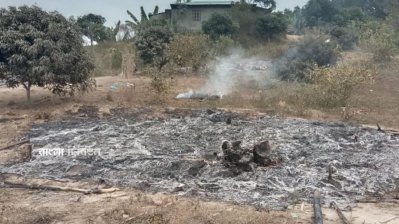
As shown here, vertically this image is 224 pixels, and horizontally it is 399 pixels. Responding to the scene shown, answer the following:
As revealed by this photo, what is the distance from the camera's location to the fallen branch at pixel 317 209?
6.14 metres

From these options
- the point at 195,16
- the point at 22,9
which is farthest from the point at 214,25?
the point at 22,9

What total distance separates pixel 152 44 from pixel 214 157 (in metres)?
12.9

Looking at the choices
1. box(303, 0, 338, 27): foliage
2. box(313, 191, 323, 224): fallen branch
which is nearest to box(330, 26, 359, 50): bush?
box(303, 0, 338, 27): foliage

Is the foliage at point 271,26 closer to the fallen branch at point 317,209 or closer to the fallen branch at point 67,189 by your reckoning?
the fallen branch at point 317,209

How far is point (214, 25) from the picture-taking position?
29766 mm

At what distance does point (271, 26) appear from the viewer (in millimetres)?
30594

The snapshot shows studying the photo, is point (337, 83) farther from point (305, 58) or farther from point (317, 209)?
point (317, 209)

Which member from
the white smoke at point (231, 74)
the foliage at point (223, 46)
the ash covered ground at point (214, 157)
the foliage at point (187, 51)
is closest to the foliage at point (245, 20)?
the foliage at point (223, 46)

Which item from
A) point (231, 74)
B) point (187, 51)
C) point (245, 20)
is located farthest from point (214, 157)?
point (245, 20)

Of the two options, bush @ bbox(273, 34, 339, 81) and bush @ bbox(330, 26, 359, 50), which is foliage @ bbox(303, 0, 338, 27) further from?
bush @ bbox(273, 34, 339, 81)

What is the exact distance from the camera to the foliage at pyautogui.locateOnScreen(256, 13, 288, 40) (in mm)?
30625

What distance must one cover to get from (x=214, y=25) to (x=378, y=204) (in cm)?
2402

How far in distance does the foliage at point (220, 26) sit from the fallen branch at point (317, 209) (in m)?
23.5

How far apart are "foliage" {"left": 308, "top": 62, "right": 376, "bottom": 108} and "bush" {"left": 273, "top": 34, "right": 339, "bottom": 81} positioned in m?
4.70
